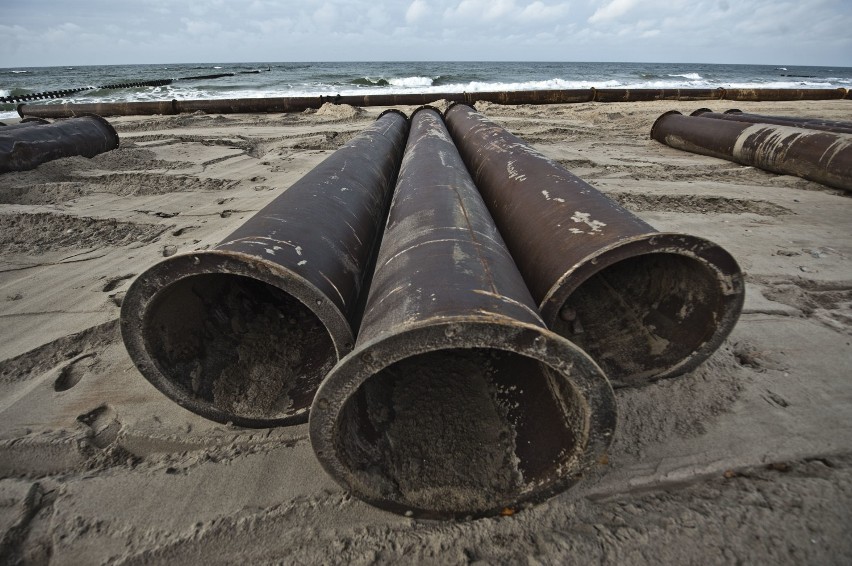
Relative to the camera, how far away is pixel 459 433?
1542mm

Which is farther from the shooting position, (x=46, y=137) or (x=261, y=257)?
(x=46, y=137)

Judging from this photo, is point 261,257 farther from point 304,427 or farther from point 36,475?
point 36,475

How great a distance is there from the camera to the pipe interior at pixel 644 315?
5.75ft

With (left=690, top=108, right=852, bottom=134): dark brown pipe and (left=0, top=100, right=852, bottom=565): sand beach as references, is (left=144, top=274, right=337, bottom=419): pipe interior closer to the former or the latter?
(left=0, top=100, right=852, bottom=565): sand beach

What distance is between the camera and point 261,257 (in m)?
1.36

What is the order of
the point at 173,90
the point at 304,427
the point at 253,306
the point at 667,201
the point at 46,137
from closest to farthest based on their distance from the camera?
the point at 304,427
the point at 253,306
the point at 667,201
the point at 46,137
the point at 173,90

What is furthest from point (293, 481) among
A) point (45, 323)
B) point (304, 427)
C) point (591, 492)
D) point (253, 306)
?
point (45, 323)

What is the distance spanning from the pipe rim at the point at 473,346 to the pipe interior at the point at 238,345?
62 centimetres

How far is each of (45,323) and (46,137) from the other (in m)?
4.80

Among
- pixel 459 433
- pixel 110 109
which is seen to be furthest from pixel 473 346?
pixel 110 109

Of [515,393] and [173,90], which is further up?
[173,90]

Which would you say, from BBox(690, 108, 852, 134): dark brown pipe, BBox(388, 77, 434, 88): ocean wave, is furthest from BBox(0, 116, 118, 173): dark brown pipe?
BBox(388, 77, 434, 88): ocean wave

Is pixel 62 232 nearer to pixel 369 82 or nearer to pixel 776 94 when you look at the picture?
pixel 776 94

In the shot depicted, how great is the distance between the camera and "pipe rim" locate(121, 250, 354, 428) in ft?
4.40
